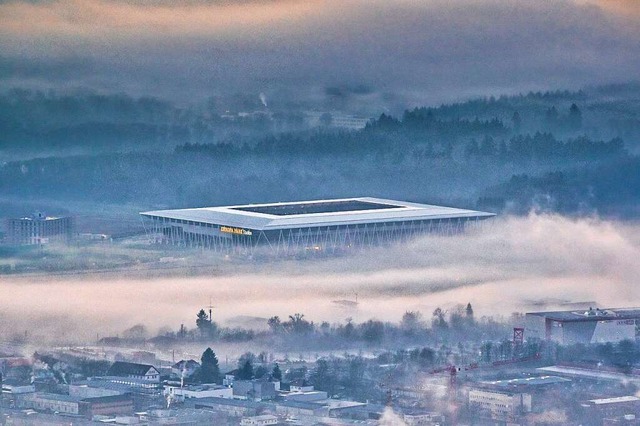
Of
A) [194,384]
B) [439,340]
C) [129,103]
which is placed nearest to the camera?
[194,384]

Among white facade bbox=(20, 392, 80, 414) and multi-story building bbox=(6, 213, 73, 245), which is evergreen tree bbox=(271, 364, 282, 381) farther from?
multi-story building bbox=(6, 213, 73, 245)

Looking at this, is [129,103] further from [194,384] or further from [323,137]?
[194,384]

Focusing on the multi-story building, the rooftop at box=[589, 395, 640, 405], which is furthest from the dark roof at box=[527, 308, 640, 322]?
the multi-story building

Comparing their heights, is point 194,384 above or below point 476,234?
below

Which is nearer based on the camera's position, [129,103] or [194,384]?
[194,384]

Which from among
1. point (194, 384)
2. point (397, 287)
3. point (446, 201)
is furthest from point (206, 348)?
point (446, 201)

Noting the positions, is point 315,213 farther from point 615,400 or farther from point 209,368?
point 615,400

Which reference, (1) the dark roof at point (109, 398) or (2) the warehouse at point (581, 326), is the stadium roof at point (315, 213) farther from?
(1) the dark roof at point (109, 398)

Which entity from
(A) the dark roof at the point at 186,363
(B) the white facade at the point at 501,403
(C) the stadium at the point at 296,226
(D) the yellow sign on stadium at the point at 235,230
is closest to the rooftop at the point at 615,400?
(B) the white facade at the point at 501,403
